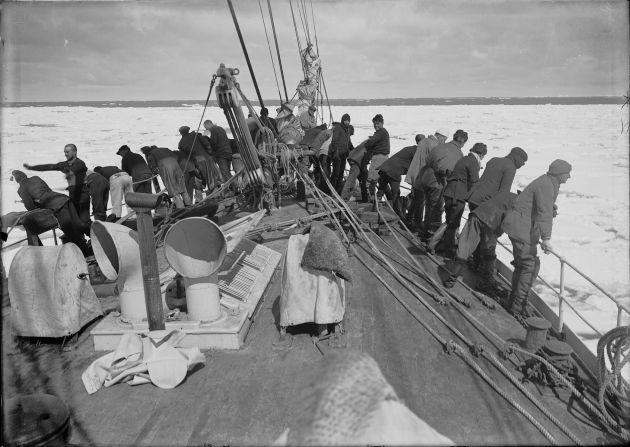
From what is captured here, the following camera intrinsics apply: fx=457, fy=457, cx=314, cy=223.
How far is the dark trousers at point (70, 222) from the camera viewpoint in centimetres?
602

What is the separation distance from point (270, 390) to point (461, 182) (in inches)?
165

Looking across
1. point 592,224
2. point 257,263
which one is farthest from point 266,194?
point 592,224

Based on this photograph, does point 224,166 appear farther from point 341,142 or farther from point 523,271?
point 523,271

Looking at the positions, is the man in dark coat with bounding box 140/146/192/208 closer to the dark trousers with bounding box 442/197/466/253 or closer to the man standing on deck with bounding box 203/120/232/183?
the man standing on deck with bounding box 203/120/232/183

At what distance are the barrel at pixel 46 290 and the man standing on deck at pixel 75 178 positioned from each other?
8.14ft

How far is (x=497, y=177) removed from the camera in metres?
5.64

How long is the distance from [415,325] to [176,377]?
7.47ft

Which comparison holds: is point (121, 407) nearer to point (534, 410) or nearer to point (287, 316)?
point (287, 316)

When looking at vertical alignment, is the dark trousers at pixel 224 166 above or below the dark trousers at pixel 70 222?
above

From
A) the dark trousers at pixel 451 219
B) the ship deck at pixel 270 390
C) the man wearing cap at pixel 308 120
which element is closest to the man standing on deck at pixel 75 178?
the ship deck at pixel 270 390

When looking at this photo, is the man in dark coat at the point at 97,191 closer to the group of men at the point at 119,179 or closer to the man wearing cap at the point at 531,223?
the group of men at the point at 119,179

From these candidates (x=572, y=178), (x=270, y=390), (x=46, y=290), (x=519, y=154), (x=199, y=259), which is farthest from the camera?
(x=572, y=178)

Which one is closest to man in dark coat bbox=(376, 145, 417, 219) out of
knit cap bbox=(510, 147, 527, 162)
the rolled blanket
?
knit cap bbox=(510, 147, 527, 162)

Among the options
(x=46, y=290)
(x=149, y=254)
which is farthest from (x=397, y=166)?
(x=46, y=290)
